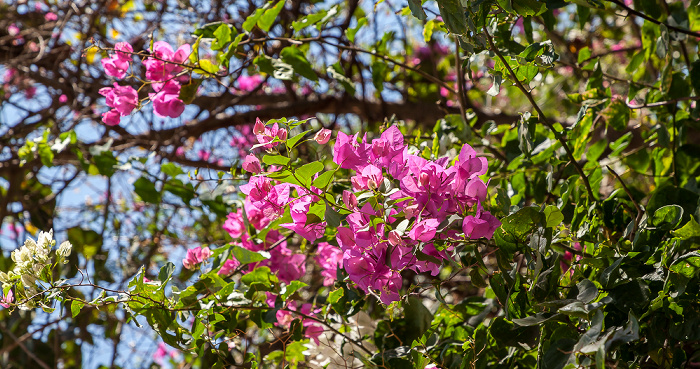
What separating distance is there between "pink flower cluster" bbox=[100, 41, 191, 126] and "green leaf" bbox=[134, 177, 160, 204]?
0.94 feet

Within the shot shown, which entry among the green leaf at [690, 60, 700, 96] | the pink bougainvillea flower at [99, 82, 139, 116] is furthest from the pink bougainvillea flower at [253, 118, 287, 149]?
the green leaf at [690, 60, 700, 96]

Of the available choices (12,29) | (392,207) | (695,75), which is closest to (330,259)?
(392,207)

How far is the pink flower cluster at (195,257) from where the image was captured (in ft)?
3.38

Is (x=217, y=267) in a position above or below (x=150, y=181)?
below

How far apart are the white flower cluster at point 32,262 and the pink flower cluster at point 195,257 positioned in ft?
0.80

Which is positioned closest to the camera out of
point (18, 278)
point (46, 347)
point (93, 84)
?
point (18, 278)

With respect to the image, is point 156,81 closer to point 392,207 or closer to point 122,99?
point 122,99

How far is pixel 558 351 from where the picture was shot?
65 cm

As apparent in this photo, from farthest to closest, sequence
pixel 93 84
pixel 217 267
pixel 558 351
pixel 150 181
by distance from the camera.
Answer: pixel 93 84 → pixel 150 181 → pixel 217 267 → pixel 558 351

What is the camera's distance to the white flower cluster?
0.79m

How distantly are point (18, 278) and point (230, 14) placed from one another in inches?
55.8

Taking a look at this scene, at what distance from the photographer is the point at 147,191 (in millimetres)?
1368

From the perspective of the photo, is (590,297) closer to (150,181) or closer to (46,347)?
(150,181)

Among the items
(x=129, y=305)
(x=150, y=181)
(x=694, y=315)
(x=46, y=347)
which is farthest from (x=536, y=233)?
(x=46, y=347)
